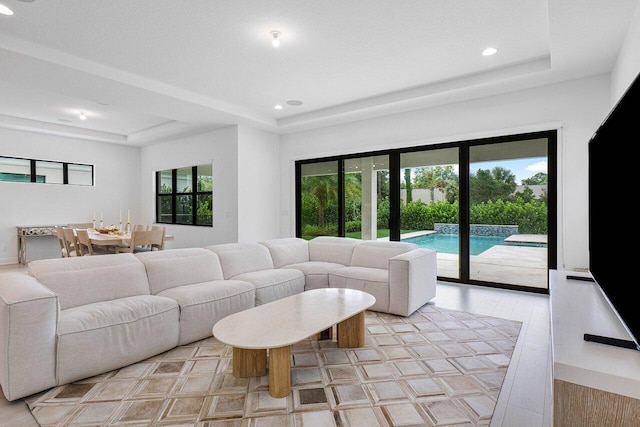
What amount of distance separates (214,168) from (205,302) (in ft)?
13.0

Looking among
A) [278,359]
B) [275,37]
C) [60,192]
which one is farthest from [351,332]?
[60,192]

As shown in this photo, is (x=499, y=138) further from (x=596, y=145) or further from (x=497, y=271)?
(x=596, y=145)

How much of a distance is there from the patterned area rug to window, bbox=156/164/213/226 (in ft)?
14.4

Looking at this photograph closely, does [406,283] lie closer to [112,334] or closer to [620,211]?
[620,211]

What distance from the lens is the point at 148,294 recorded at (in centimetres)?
292

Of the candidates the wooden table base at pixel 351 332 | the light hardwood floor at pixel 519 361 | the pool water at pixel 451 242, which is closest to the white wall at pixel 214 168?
the pool water at pixel 451 242

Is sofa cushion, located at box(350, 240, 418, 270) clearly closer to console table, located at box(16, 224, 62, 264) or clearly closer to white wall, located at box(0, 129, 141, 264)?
console table, located at box(16, 224, 62, 264)

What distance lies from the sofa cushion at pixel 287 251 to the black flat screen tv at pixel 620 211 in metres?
3.19

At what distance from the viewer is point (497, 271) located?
15.3 ft

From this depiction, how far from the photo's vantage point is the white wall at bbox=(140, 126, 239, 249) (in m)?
6.05

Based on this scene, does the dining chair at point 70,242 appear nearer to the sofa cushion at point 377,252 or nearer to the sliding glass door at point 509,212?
the sofa cushion at point 377,252

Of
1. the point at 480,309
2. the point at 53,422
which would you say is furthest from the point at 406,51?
the point at 53,422

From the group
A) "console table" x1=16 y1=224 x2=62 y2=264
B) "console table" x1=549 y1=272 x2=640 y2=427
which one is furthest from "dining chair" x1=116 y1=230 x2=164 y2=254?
"console table" x1=549 y1=272 x2=640 y2=427

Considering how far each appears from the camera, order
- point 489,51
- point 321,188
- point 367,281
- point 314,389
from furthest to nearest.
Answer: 1. point 321,188
2. point 367,281
3. point 489,51
4. point 314,389
